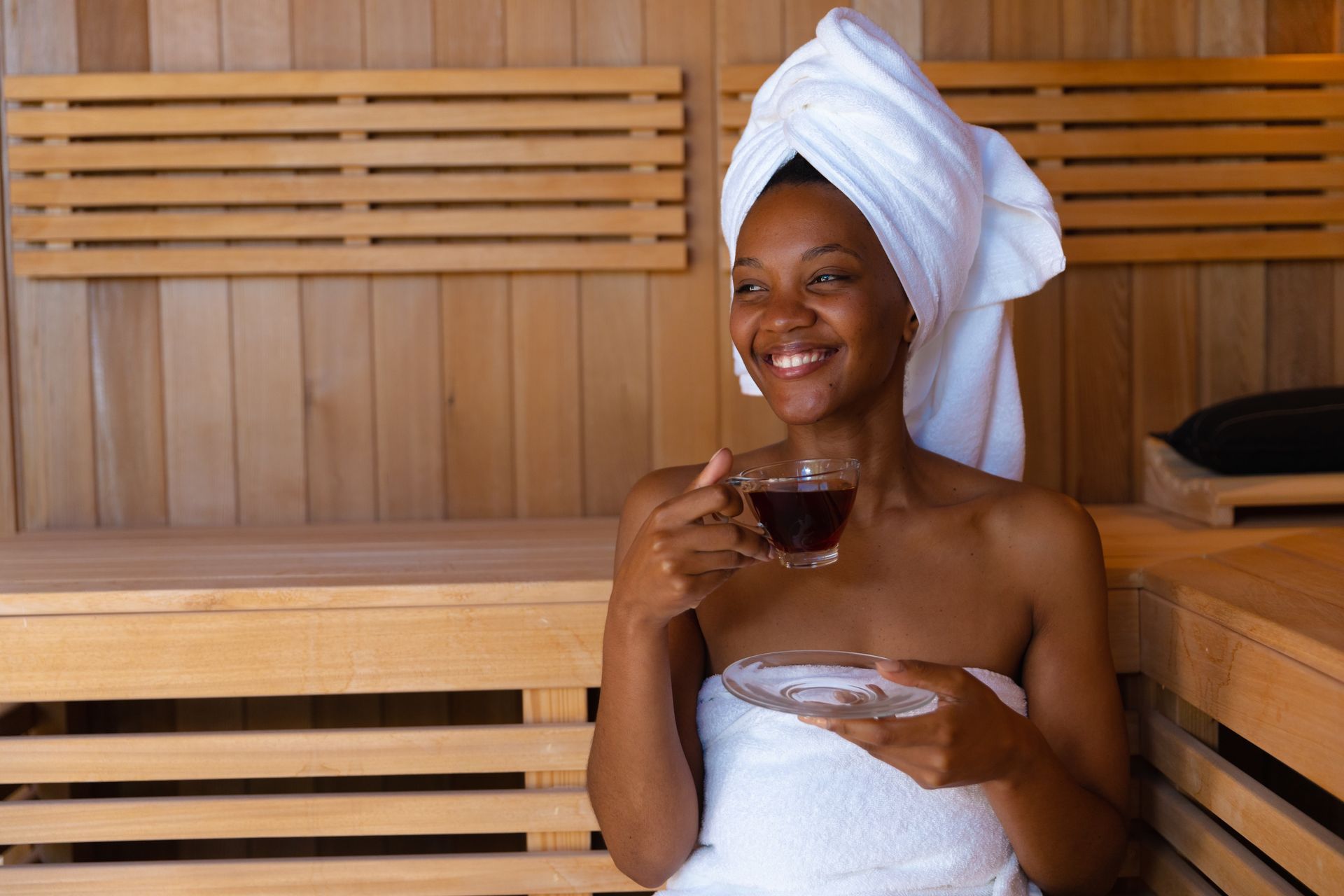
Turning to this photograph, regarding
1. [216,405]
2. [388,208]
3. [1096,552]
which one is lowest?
[1096,552]

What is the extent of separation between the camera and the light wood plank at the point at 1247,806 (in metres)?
1.31

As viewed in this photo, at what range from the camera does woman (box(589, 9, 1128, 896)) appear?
138cm

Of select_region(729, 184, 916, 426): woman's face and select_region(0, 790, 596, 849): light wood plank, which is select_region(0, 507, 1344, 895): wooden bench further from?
select_region(729, 184, 916, 426): woman's face

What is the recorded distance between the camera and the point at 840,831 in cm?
139

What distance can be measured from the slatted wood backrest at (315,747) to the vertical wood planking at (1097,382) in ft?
4.26

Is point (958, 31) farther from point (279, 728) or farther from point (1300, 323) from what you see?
point (279, 728)

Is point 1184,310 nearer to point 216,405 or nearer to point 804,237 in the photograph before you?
point 804,237

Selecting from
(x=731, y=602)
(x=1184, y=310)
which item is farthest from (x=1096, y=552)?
(x=1184, y=310)

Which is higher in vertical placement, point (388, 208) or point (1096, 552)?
point (388, 208)

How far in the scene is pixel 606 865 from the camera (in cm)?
186

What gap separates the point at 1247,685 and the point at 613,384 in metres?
1.49

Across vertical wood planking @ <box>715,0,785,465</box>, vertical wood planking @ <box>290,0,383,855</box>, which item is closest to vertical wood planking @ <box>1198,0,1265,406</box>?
vertical wood planking @ <box>715,0,785,465</box>

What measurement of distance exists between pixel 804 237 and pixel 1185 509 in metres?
1.27

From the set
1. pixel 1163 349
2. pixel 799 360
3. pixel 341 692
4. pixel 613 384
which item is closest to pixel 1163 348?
pixel 1163 349
